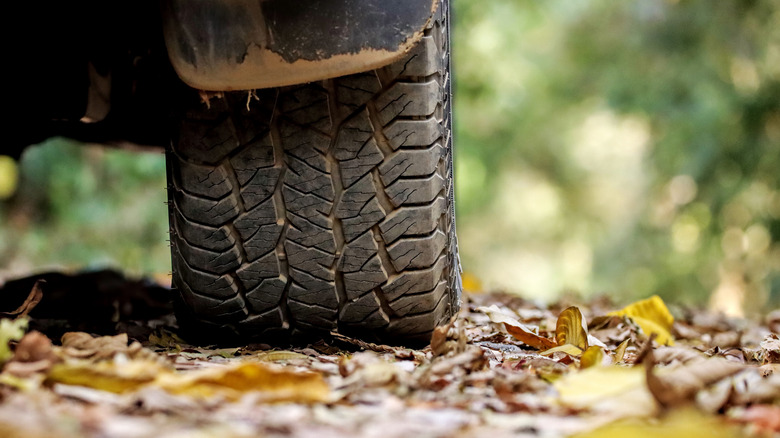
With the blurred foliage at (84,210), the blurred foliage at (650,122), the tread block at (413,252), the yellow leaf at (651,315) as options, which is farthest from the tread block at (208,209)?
the blurred foliage at (84,210)

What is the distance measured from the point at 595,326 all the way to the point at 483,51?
476 cm

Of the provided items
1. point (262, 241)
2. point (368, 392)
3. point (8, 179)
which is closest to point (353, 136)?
point (262, 241)

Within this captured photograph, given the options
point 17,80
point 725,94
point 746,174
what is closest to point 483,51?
point 725,94

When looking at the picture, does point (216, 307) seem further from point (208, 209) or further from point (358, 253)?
point (358, 253)

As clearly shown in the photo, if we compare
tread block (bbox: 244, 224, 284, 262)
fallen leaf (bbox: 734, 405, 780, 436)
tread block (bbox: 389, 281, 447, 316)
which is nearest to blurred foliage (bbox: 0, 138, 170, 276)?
tread block (bbox: 244, 224, 284, 262)

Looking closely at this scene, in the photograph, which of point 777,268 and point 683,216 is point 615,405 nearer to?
point 777,268

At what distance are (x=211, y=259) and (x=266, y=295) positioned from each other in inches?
5.0

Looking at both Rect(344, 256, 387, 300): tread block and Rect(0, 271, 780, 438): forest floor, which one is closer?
Rect(0, 271, 780, 438): forest floor

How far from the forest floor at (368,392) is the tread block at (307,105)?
415mm

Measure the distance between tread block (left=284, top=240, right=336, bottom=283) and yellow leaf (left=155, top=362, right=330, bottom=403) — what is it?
1.41 ft

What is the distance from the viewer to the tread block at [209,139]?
1442mm

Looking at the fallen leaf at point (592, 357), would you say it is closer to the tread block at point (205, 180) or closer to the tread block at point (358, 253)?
the tread block at point (358, 253)

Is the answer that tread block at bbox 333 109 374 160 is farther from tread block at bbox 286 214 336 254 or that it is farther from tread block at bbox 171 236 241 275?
tread block at bbox 171 236 241 275

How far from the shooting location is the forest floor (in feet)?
2.76
